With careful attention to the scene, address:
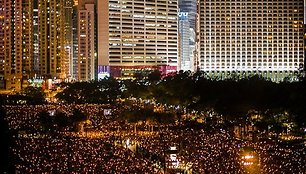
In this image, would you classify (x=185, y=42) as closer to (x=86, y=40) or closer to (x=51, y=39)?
(x=86, y=40)

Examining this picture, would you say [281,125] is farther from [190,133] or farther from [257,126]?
[190,133]

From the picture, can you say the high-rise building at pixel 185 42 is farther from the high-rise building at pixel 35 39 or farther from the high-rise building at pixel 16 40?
the high-rise building at pixel 16 40

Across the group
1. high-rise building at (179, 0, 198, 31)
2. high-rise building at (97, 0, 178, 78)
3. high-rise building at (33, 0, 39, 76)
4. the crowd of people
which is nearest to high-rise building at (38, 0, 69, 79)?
high-rise building at (33, 0, 39, 76)

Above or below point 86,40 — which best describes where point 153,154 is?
below

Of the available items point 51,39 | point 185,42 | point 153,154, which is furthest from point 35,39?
point 153,154

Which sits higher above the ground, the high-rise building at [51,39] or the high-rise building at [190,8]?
the high-rise building at [190,8]

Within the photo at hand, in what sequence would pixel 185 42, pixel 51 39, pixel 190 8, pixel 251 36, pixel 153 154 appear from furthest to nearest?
pixel 190 8 → pixel 185 42 → pixel 51 39 → pixel 251 36 → pixel 153 154

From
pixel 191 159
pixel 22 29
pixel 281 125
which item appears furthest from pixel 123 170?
pixel 22 29

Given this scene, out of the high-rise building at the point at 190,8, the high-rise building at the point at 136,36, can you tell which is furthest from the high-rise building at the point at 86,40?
the high-rise building at the point at 190,8
